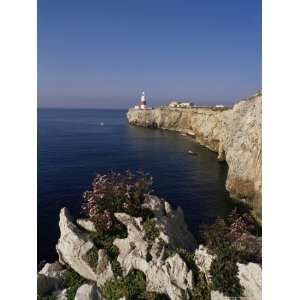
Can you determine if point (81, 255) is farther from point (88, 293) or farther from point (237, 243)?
point (237, 243)

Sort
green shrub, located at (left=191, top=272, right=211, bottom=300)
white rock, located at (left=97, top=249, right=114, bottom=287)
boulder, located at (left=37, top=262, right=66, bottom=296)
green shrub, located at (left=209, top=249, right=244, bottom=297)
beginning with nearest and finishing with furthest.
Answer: green shrub, located at (left=209, top=249, right=244, bottom=297) → green shrub, located at (left=191, top=272, right=211, bottom=300) → boulder, located at (left=37, top=262, right=66, bottom=296) → white rock, located at (left=97, top=249, right=114, bottom=287)

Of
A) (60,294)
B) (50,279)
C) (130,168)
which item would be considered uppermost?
(130,168)

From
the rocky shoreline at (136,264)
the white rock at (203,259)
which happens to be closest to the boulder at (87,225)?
the rocky shoreline at (136,264)

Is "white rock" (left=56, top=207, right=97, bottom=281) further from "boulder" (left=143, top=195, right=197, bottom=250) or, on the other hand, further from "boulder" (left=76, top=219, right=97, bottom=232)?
"boulder" (left=143, top=195, right=197, bottom=250)

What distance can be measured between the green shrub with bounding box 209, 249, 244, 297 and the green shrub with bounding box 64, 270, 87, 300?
3.07 m

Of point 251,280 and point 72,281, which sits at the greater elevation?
point 251,280

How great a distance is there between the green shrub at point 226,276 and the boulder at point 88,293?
2.37 m

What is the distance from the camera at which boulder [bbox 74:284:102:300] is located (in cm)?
704

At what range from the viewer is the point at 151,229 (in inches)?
344

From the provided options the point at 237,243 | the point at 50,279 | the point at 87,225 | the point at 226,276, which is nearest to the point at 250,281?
the point at 226,276

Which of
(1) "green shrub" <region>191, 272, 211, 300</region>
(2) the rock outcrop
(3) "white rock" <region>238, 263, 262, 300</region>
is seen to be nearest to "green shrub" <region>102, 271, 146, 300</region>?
(1) "green shrub" <region>191, 272, 211, 300</region>

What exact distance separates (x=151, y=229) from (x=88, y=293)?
2.24 m

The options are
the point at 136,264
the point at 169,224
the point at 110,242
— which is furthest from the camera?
the point at 169,224
